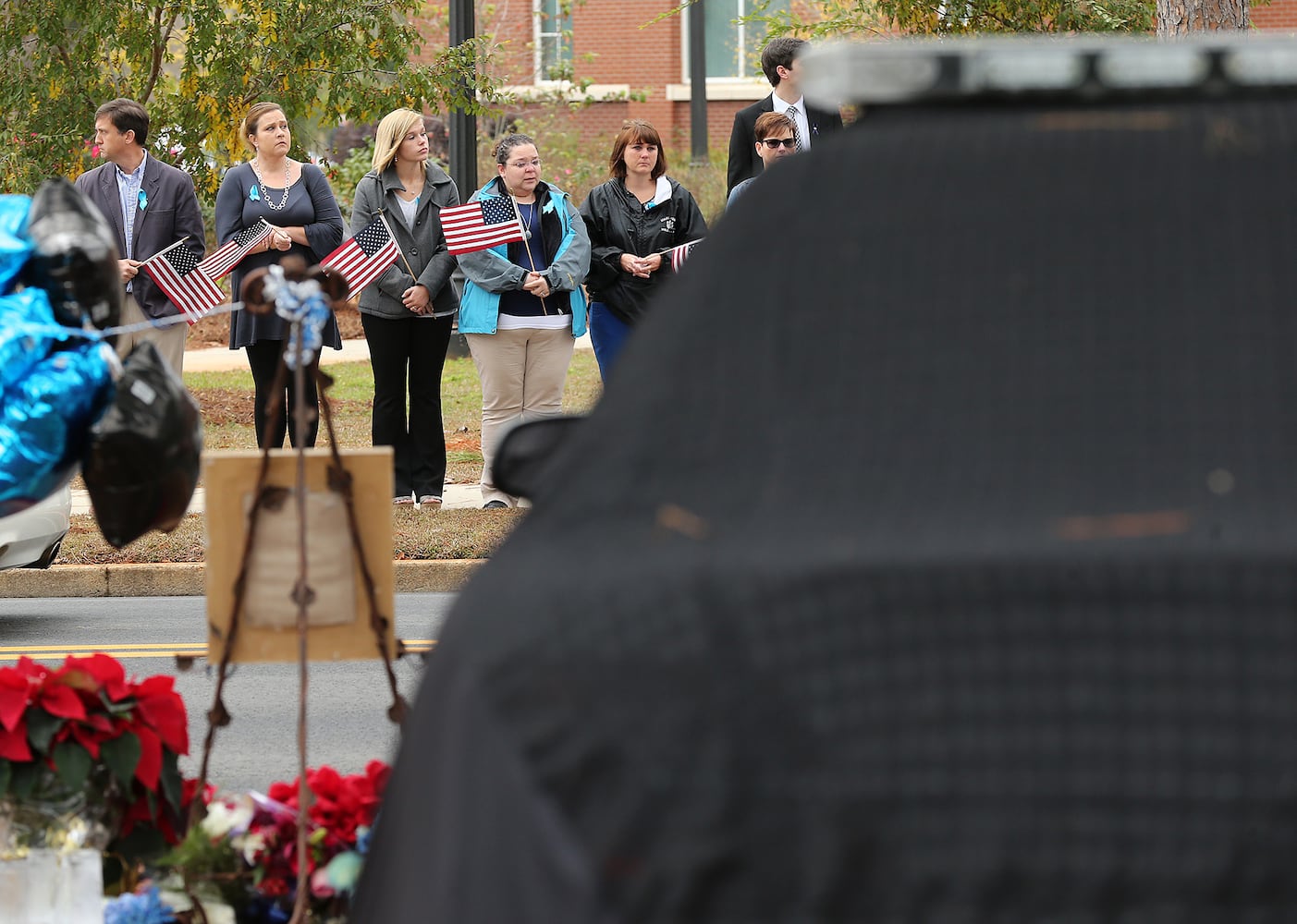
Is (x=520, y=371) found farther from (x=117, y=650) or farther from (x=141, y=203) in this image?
(x=117, y=650)

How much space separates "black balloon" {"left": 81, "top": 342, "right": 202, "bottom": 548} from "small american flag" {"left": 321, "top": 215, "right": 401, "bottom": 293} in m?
6.70

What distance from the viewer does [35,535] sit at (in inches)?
303

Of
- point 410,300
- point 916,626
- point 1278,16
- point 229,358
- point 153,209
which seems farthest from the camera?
point 1278,16

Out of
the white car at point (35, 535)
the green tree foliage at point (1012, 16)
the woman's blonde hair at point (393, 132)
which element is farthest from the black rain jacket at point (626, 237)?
the green tree foliage at point (1012, 16)

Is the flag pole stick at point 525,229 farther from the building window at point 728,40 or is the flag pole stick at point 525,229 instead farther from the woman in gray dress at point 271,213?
the building window at point 728,40

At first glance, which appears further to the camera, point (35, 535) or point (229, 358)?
point (229, 358)

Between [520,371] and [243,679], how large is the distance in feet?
11.0

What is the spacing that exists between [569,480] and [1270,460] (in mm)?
718

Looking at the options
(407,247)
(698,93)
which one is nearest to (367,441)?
(407,247)

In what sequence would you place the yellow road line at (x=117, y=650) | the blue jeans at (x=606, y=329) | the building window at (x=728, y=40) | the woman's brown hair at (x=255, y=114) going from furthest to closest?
the building window at (x=728, y=40), the blue jeans at (x=606, y=329), the woman's brown hair at (x=255, y=114), the yellow road line at (x=117, y=650)

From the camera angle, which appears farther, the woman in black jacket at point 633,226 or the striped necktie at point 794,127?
the woman in black jacket at point 633,226

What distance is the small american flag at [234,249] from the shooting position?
10.1m

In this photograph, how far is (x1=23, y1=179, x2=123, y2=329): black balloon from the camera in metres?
2.88

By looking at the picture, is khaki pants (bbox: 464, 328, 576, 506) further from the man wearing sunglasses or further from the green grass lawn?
the man wearing sunglasses
